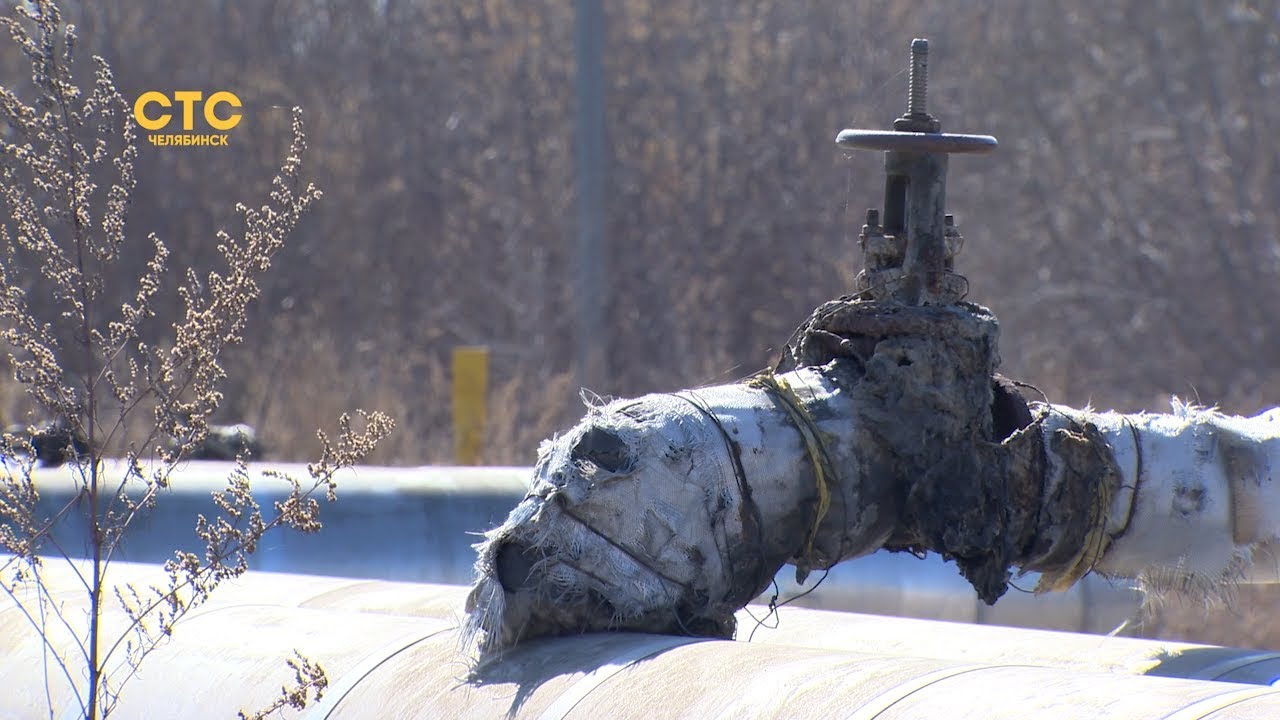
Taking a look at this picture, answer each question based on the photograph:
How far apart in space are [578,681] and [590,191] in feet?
21.8

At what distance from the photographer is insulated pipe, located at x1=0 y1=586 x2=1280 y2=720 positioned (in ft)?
7.75

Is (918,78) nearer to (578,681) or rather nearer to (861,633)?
(861,633)

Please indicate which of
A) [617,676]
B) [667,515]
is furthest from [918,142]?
[617,676]

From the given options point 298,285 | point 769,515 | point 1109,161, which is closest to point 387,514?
point 769,515

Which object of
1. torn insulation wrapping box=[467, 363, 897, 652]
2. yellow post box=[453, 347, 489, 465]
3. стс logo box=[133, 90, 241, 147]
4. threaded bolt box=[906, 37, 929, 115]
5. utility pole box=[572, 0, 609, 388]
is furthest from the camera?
стс logo box=[133, 90, 241, 147]

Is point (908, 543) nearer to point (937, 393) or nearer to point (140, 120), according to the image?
point (937, 393)

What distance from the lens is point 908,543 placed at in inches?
132

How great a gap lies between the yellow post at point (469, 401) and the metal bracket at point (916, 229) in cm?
558

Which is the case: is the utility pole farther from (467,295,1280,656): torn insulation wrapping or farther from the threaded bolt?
the threaded bolt

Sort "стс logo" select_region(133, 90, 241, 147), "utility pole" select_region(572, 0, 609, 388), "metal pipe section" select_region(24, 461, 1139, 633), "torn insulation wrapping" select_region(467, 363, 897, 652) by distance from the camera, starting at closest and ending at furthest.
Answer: "torn insulation wrapping" select_region(467, 363, 897, 652)
"metal pipe section" select_region(24, 461, 1139, 633)
"utility pole" select_region(572, 0, 609, 388)
"стс logo" select_region(133, 90, 241, 147)

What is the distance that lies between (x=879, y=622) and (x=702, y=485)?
0.96m

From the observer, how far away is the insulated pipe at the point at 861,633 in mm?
3328

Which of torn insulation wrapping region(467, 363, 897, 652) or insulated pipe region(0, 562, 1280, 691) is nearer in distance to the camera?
torn insulation wrapping region(467, 363, 897, 652)

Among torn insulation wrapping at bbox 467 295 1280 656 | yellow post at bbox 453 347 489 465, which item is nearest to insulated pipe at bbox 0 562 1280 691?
torn insulation wrapping at bbox 467 295 1280 656
